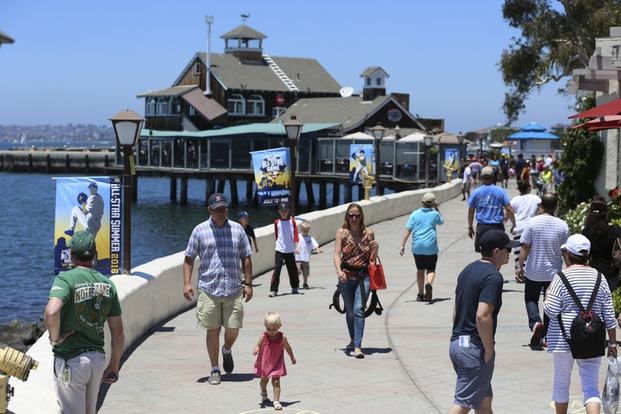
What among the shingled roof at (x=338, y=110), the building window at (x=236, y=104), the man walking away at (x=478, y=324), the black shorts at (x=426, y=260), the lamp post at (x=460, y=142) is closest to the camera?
the man walking away at (x=478, y=324)

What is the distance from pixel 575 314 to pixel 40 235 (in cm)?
4802

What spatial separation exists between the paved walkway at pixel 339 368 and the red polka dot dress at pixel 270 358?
30cm

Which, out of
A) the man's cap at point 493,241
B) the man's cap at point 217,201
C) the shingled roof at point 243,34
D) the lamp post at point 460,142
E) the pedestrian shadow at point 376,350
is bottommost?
the pedestrian shadow at point 376,350

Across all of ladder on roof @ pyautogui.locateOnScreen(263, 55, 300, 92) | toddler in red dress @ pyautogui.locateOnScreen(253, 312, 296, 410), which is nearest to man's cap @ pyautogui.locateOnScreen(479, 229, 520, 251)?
toddler in red dress @ pyautogui.locateOnScreen(253, 312, 296, 410)

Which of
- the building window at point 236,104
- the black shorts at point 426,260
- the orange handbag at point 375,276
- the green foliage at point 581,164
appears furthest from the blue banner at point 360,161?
the building window at point 236,104

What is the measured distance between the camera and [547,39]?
49375mm

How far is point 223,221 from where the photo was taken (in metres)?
9.58

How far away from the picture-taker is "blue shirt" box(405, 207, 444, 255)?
541 inches

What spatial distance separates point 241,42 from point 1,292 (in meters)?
56.3

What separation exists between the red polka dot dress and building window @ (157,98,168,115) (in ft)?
229

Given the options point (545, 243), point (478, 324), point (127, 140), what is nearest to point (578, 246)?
point (478, 324)

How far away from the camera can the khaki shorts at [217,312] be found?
9.52 meters

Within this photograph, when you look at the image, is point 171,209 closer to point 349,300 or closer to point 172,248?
point 172,248

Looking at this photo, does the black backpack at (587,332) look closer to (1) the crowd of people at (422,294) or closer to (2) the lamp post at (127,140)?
(1) the crowd of people at (422,294)
